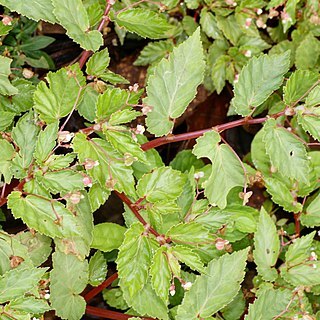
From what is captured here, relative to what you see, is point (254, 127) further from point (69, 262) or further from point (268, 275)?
point (69, 262)

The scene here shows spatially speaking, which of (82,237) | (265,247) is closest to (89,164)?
(82,237)

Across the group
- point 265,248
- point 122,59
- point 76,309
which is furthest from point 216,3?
point 76,309

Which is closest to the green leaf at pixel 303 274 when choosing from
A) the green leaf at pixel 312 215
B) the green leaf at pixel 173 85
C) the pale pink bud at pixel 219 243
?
the green leaf at pixel 312 215

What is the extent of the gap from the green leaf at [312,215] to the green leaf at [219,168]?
1.32 feet

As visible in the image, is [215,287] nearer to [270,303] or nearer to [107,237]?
[270,303]

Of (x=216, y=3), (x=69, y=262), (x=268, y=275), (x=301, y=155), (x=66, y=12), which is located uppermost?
(x=66, y=12)

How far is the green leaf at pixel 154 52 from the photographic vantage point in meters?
1.92

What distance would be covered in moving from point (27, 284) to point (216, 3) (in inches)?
44.6

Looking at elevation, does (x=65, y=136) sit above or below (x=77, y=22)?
below

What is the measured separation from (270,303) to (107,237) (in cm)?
48

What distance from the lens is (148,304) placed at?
1446 millimetres

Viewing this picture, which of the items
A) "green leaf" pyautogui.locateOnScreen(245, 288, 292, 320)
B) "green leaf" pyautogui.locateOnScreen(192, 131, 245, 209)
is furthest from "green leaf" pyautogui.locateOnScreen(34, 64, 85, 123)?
"green leaf" pyautogui.locateOnScreen(245, 288, 292, 320)

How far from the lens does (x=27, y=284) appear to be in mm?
1227

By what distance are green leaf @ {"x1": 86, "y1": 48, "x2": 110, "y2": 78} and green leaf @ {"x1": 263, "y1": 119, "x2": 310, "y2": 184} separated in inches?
17.6
